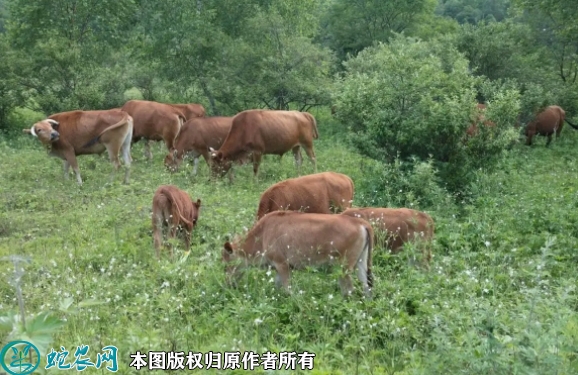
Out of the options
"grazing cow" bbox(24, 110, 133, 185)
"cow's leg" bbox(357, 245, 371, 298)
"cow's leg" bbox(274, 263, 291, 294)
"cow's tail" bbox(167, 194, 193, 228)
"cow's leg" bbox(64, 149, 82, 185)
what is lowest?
"cow's leg" bbox(64, 149, 82, 185)

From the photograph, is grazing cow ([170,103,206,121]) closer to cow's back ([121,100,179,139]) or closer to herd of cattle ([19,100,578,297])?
herd of cattle ([19,100,578,297])

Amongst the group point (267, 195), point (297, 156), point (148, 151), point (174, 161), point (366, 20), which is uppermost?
point (366, 20)

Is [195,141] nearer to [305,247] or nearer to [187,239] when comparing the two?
[187,239]

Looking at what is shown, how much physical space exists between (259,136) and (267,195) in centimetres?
483

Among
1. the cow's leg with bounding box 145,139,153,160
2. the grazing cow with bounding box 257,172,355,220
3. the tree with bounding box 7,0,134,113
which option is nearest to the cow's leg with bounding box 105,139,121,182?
the cow's leg with bounding box 145,139,153,160

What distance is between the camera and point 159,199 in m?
8.64

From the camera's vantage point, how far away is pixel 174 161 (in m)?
14.2

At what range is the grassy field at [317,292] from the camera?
15.6 feet

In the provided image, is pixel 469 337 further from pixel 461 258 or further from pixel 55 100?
pixel 55 100

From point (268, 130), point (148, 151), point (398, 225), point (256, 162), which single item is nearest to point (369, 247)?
point (398, 225)

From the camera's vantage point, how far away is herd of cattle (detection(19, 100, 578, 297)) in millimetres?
6613

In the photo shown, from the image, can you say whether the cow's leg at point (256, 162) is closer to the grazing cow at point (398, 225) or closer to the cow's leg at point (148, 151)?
the cow's leg at point (148, 151)

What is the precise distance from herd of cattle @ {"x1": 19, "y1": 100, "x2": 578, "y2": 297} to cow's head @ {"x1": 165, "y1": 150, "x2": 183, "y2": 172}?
2 centimetres

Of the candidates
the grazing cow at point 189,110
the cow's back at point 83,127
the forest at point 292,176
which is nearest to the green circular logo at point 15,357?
the forest at point 292,176
